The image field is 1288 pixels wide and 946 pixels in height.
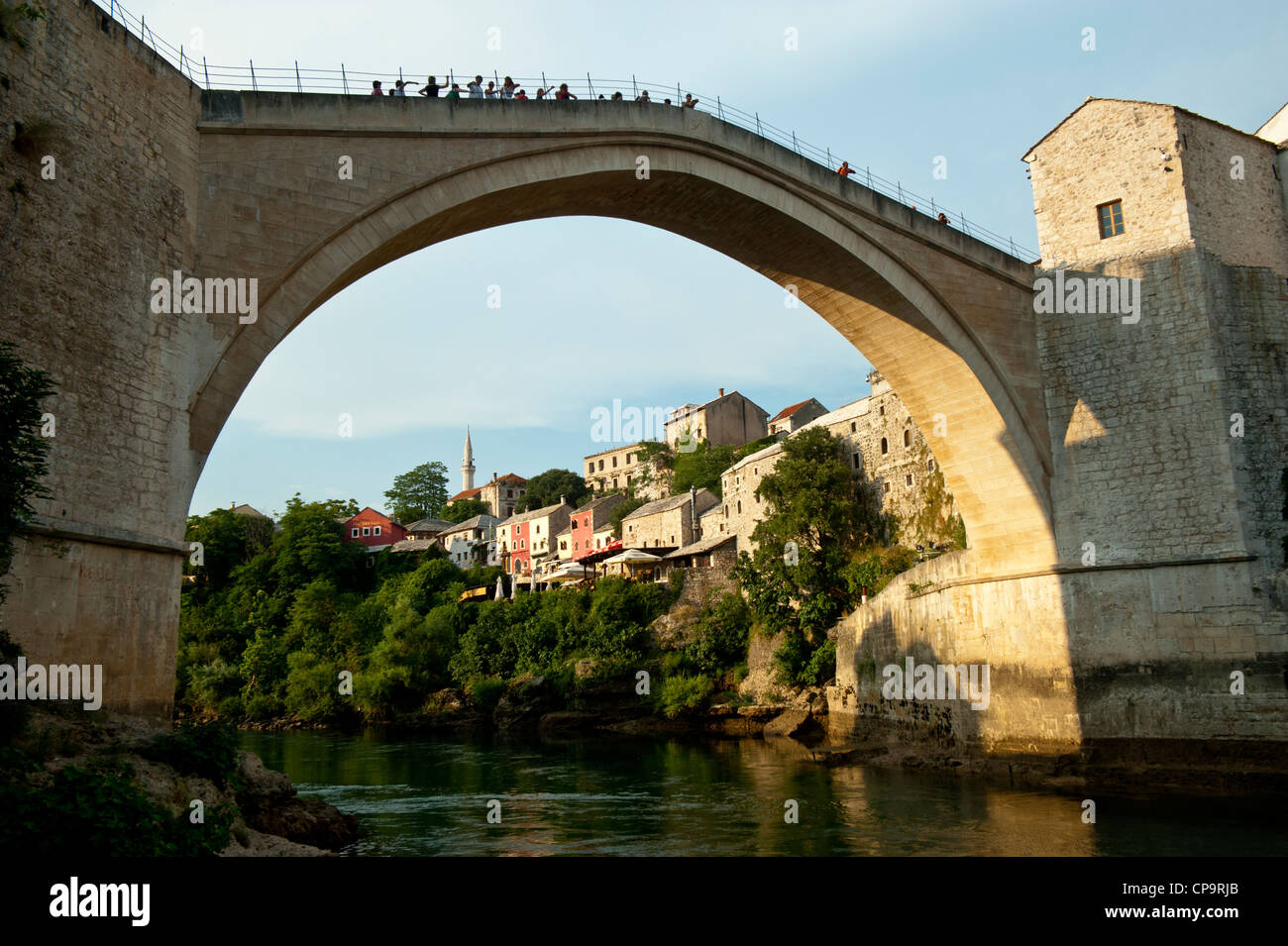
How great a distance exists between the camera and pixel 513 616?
126 feet

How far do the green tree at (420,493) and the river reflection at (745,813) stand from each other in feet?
176

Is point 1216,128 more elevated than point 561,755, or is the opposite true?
point 1216,128

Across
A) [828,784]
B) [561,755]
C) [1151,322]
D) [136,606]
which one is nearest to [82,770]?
[136,606]

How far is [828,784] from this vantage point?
1658 centimetres

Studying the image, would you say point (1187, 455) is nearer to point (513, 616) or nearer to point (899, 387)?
point (899, 387)

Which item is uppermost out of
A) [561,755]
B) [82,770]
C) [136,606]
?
[136,606]

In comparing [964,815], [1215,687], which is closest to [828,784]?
[964,815]

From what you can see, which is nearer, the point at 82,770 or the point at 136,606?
the point at 82,770

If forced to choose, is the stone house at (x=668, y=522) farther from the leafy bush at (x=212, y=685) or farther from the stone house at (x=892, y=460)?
the leafy bush at (x=212, y=685)

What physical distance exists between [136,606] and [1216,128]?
18655 mm

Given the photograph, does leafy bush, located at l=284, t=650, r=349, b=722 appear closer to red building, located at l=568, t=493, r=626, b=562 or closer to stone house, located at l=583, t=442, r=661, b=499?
red building, located at l=568, t=493, r=626, b=562

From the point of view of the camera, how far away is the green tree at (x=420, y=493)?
7438 centimetres
